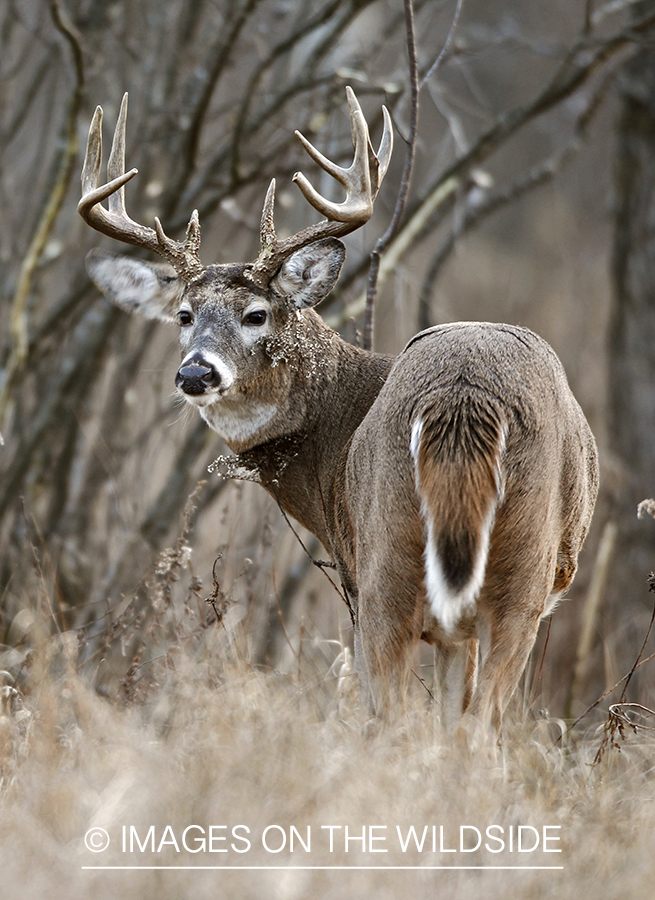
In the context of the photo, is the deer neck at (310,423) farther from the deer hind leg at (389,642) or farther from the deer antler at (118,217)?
the deer hind leg at (389,642)

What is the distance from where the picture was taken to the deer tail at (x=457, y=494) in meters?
3.06

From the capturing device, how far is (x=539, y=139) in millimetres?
26109

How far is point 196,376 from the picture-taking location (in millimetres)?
4207

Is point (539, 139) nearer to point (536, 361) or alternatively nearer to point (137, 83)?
point (137, 83)

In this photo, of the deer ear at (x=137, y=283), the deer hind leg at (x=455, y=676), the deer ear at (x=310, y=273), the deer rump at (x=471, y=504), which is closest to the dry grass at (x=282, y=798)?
the deer rump at (x=471, y=504)

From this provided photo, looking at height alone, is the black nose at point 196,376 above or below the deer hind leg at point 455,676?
above

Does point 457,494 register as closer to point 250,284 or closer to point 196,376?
point 196,376

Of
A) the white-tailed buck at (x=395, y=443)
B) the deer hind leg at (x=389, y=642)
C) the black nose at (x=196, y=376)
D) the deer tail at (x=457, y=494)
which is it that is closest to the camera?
the deer tail at (x=457, y=494)

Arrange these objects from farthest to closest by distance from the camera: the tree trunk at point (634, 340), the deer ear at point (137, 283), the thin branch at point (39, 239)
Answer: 1. the tree trunk at point (634, 340)
2. the thin branch at point (39, 239)
3. the deer ear at point (137, 283)

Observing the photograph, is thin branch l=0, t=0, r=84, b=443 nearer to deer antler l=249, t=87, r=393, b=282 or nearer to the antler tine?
deer antler l=249, t=87, r=393, b=282

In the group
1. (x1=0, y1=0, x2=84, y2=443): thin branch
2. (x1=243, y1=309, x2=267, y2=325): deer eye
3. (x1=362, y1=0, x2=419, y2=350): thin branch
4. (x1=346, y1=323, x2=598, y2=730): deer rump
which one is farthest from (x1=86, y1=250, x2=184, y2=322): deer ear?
(x1=346, y1=323, x2=598, y2=730): deer rump

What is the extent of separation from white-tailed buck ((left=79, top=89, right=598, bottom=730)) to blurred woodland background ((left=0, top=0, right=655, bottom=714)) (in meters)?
0.59

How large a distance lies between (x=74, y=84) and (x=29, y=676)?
3506 mm

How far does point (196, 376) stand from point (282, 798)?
1.88m
